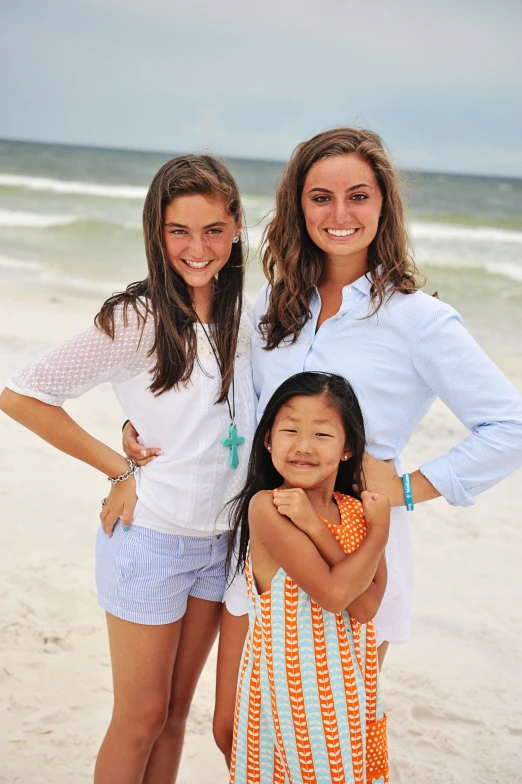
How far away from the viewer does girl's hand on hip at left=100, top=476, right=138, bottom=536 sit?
2.09m

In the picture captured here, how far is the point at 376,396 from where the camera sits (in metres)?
2.04

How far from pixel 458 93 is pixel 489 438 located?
24.9 meters

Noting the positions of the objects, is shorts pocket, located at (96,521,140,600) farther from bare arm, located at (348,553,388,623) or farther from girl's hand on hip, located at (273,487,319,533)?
bare arm, located at (348,553,388,623)

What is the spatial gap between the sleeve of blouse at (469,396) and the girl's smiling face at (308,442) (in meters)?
0.30

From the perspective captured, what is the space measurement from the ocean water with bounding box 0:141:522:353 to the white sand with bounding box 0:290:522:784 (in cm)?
287

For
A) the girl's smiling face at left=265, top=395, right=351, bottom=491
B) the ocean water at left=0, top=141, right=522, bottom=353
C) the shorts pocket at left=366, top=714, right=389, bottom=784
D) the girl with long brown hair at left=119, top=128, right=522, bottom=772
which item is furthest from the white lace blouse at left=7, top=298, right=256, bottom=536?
the ocean water at left=0, top=141, right=522, bottom=353

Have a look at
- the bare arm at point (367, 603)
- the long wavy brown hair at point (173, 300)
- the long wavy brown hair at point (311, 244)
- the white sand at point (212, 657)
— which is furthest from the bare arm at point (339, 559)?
the white sand at point (212, 657)

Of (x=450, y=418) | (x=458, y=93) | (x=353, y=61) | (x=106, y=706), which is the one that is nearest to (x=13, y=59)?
(x=353, y=61)

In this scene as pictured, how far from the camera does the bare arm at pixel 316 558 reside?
1724mm

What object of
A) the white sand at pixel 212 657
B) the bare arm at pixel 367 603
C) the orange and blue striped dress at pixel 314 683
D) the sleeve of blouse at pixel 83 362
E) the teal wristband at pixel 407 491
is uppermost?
the sleeve of blouse at pixel 83 362

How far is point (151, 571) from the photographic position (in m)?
2.05

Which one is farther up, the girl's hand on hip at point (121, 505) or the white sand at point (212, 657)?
the girl's hand on hip at point (121, 505)

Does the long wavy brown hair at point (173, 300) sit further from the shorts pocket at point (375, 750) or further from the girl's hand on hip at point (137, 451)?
the shorts pocket at point (375, 750)

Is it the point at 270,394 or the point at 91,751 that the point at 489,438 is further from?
the point at 91,751
